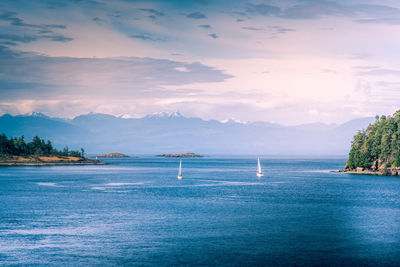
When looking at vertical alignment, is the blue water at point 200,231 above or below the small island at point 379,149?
below

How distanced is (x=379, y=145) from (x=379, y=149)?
190cm

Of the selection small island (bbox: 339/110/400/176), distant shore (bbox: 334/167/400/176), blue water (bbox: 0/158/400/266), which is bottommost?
blue water (bbox: 0/158/400/266)

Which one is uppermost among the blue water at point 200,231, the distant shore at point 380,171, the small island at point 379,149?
the small island at point 379,149

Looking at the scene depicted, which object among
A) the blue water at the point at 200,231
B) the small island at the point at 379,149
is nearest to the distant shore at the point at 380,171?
the small island at the point at 379,149

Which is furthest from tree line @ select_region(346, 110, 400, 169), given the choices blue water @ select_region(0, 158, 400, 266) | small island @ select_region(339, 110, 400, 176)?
blue water @ select_region(0, 158, 400, 266)

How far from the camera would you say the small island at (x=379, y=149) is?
175750 mm

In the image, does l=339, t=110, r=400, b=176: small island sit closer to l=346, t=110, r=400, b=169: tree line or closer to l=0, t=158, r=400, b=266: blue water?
l=346, t=110, r=400, b=169: tree line

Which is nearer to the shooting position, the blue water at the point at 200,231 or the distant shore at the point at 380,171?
the blue water at the point at 200,231

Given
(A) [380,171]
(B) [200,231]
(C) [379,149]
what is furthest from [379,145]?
(B) [200,231]

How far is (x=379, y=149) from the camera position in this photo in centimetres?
18038

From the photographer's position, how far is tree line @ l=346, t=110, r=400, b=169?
575 feet

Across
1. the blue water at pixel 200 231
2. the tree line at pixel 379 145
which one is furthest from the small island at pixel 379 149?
the blue water at pixel 200 231

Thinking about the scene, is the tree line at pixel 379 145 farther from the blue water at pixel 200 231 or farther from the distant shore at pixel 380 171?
the blue water at pixel 200 231

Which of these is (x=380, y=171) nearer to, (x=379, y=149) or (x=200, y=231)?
Answer: (x=379, y=149)
